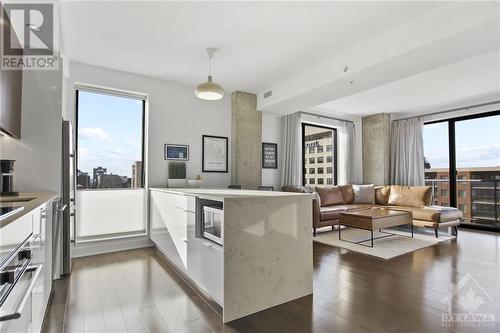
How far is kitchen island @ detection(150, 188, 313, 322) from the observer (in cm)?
196

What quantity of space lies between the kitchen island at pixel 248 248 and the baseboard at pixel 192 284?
0.10 m

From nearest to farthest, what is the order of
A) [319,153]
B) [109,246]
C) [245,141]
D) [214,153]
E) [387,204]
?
[109,246]
[214,153]
[245,141]
[387,204]
[319,153]

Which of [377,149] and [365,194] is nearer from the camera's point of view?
[365,194]

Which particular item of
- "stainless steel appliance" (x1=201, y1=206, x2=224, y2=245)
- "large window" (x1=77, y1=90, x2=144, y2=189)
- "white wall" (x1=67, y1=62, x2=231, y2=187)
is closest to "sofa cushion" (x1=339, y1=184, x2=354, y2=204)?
"white wall" (x1=67, y1=62, x2=231, y2=187)

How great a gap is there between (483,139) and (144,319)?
6813mm

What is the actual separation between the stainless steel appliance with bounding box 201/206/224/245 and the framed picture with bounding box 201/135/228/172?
2.53 m

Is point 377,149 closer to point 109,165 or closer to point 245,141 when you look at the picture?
point 245,141

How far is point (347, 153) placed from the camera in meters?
6.89

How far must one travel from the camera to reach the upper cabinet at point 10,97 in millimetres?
1876

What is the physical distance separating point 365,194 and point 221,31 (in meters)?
4.90

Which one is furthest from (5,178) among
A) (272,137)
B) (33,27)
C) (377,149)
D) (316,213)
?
(377,149)

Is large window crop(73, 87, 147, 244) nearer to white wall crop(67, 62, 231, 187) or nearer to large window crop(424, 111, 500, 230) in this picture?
white wall crop(67, 62, 231, 187)

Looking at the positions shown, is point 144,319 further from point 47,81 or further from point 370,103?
point 370,103

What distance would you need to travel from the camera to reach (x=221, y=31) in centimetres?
300
